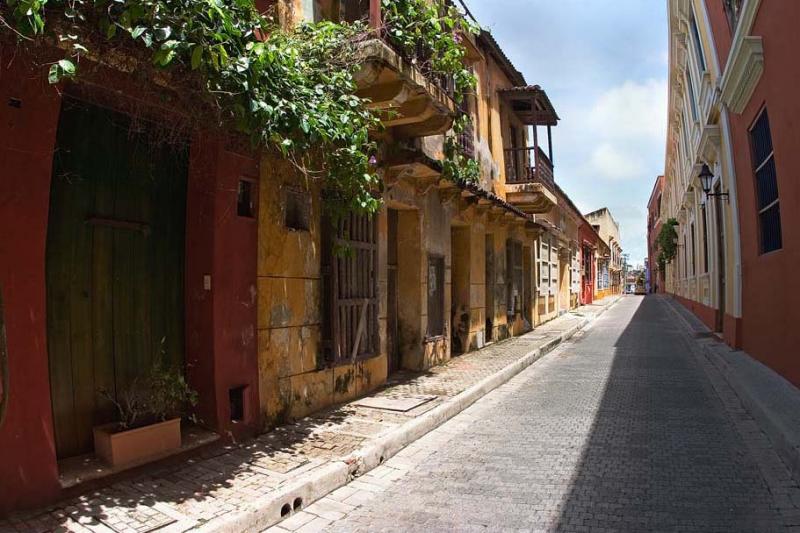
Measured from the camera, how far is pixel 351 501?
165 inches

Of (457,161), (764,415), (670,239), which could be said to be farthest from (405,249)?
(670,239)

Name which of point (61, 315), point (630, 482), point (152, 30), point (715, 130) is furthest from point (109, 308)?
point (715, 130)

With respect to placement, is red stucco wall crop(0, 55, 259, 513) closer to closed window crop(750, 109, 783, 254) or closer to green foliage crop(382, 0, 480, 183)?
green foliage crop(382, 0, 480, 183)

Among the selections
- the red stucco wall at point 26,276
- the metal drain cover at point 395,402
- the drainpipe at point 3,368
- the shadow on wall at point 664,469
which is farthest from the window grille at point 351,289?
the drainpipe at point 3,368

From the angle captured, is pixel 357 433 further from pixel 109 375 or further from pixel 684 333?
pixel 684 333

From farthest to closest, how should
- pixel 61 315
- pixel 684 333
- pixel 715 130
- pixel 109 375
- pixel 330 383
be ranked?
pixel 684 333
pixel 715 130
pixel 330 383
pixel 109 375
pixel 61 315

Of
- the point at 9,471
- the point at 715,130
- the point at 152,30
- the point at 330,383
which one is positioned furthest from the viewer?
the point at 715,130

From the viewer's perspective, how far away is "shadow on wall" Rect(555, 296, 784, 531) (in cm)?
367

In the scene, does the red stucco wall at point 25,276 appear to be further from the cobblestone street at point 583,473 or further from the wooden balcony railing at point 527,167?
the wooden balcony railing at point 527,167

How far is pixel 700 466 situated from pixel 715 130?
8.88 meters

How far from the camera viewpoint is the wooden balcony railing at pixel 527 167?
14477 millimetres

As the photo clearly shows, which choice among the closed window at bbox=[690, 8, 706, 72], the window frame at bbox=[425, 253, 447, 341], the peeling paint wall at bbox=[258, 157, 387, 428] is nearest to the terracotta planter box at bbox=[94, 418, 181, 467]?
the peeling paint wall at bbox=[258, 157, 387, 428]

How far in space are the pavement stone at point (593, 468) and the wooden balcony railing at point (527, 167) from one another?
7382mm

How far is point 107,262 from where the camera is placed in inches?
178
